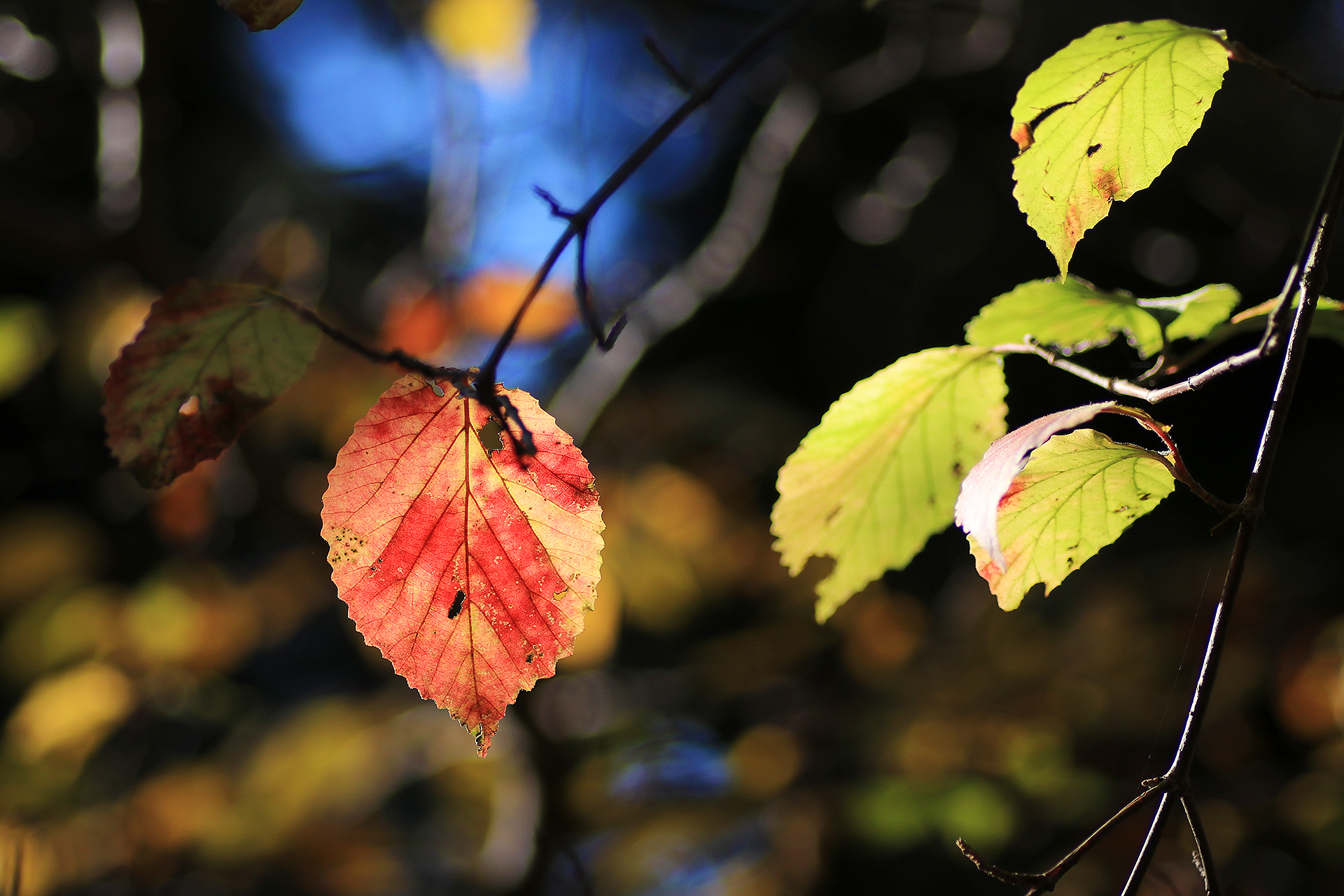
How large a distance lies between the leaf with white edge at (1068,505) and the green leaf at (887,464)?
0.11m

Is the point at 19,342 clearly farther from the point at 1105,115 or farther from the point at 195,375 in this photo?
the point at 1105,115

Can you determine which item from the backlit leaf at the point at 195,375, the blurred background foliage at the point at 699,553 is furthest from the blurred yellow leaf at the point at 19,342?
the backlit leaf at the point at 195,375

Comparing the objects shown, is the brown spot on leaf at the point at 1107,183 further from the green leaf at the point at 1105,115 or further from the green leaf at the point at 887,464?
the green leaf at the point at 887,464

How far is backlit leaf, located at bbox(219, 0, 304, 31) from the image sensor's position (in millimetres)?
334

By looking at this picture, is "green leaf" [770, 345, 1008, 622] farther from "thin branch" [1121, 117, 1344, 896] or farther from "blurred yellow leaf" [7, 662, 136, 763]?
"blurred yellow leaf" [7, 662, 136, 763]

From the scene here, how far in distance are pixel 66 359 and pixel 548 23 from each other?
5.36ft

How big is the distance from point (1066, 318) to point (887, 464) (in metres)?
0.15

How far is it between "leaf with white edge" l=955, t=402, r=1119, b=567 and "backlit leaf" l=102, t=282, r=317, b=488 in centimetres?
33

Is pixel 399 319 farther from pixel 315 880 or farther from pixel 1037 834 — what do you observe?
pixel 1037 834

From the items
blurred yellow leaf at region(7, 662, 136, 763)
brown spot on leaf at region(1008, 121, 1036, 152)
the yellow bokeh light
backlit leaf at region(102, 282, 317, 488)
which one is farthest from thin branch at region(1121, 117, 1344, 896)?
blurred yellow leaf at region(7, 662, 136, 763)

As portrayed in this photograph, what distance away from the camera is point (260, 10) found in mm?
338

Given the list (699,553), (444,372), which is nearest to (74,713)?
(699,553)

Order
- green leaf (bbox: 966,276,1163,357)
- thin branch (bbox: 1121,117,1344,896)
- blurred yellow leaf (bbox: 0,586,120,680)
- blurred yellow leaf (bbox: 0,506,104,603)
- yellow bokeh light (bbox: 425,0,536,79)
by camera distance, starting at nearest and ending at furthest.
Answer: thin branch (bbox: 1121,117,1344,896) < green leaf (bbox: 966,276,1163,357) < yellow bokeh light (bbox: 425,0,536,79) < blurred yellow leaf (bbox: 0,586,120,680) < blurred yellow leaf (bbox: 0,506,104,603)

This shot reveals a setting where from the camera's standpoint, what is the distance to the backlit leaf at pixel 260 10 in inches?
13.2
